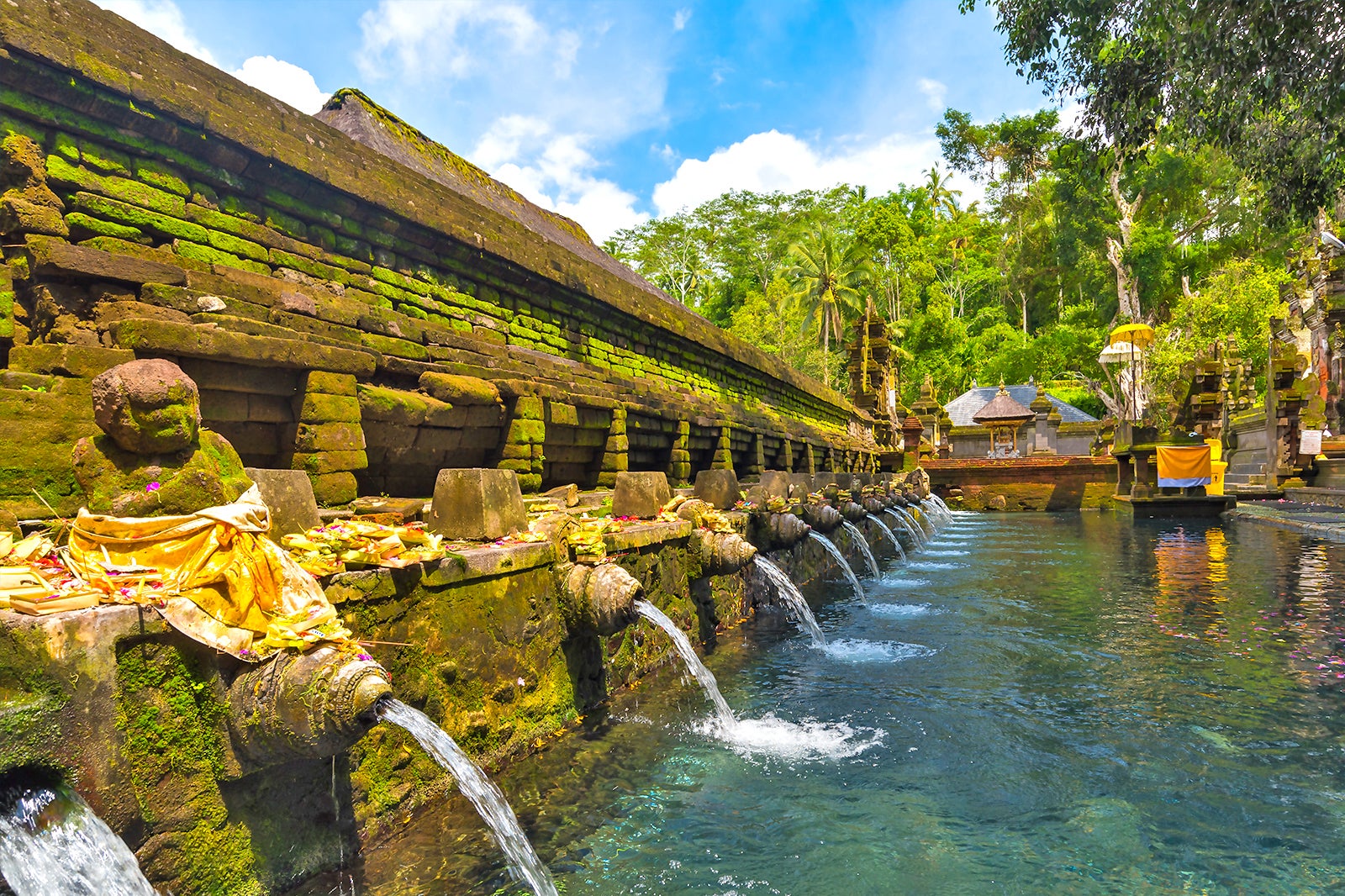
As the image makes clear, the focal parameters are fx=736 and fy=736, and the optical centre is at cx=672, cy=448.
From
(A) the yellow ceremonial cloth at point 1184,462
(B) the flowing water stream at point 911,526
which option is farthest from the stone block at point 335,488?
(A) the yellow ceremonial cloth at point 1184,462

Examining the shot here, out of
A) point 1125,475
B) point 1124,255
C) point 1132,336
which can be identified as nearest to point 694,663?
point 1125,475

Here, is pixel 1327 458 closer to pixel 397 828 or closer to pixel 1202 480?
pixel 1202 480

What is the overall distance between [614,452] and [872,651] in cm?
326

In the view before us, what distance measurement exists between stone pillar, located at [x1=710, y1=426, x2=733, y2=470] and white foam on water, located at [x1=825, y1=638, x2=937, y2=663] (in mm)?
4204

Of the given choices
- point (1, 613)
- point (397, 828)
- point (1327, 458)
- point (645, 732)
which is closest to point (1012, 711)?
point (645, 732)

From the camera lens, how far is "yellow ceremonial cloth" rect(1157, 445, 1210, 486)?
63.1 feet

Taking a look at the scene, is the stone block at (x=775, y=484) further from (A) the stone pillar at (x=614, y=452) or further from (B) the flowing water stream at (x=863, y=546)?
(B) the flowing water stream at (x=863, y=546)

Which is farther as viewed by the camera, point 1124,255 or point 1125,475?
point 1124,255

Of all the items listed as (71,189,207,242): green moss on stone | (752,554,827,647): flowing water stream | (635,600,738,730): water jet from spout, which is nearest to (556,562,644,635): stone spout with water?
(635,600,738,730): water jet from spout

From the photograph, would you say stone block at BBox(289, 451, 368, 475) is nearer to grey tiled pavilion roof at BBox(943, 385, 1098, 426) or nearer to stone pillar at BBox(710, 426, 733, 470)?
stone pillar at BBox(710, 426, 733, 470)

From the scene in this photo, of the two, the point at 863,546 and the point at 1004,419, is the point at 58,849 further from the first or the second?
the point at 1004,419

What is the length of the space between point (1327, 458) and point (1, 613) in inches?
1072

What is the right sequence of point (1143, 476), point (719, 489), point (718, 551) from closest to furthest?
point (718, 551) → point (719, 489) → point (1143, 476)

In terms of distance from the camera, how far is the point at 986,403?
37531mm
